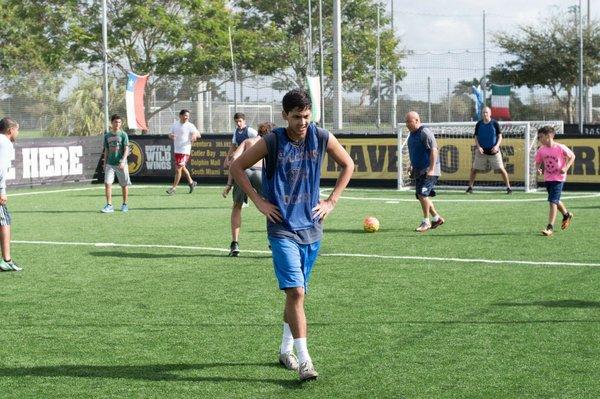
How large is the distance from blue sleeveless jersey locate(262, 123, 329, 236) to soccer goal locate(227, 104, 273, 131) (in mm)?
26681

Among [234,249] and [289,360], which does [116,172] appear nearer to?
[234,249]

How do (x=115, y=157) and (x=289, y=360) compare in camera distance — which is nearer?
(x=289, y=360)

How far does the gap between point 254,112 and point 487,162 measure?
12.9 m

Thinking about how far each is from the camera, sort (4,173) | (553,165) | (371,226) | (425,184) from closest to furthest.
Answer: (4,173) → (553,165) → (371,226) → (425,184)

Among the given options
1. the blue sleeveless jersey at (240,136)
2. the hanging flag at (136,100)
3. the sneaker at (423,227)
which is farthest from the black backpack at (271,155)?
the hanging flag at (136,100)

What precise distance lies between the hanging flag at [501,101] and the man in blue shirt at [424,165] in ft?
60.9

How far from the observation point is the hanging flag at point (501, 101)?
34375 millimetres

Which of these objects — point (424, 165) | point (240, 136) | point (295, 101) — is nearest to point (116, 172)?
A: point (240, 136)

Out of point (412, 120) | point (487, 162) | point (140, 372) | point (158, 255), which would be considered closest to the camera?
point (140, 372)

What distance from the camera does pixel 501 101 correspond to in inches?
1362

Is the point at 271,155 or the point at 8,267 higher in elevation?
the point at 271,155

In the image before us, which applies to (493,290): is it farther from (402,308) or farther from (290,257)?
(290,257)

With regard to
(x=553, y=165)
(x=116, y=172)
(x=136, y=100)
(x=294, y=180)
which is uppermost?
(x=136, y=100)

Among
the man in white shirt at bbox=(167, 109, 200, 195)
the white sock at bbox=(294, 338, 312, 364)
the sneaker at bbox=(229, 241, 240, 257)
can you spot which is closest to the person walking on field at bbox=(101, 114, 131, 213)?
the man in white shirt at bbox=(167, 109, 200, 195)
